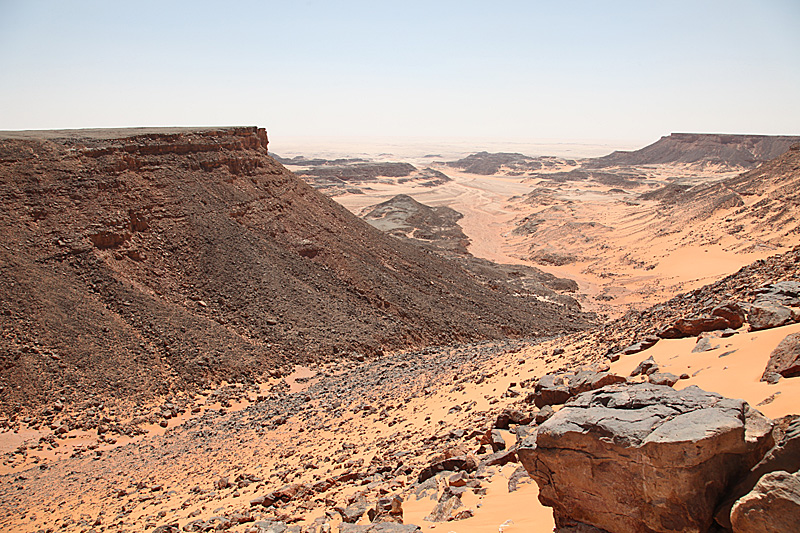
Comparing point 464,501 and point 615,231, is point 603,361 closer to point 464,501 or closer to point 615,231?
point 464,501

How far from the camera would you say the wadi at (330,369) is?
4941 mm

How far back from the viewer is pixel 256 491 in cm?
959

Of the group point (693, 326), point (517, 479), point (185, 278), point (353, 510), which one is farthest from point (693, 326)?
point (185, 278)

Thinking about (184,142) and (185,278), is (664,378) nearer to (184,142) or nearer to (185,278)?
(185,278)

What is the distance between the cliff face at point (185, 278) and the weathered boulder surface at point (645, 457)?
13.4 metres

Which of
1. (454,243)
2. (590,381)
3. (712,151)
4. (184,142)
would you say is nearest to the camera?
(590,381)

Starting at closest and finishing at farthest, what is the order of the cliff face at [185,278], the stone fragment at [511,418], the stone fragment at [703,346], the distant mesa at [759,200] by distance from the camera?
the stone fragment at [703,346]
the stone fragment at [511,418]
the cliff face at [185,278]
the distant mesa at [759,200]

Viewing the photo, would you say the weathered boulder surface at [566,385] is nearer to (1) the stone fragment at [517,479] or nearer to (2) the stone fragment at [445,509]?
(1) the stone fragment at [517,479]

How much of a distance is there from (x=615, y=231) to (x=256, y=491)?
152 feet

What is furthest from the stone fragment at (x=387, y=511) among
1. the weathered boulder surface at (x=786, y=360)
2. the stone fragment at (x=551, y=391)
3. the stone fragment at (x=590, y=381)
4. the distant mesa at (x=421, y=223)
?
the distant mesa at (x=421, y=223)

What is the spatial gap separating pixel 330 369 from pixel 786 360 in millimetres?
13722

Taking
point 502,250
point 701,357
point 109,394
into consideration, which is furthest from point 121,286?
point 502,250

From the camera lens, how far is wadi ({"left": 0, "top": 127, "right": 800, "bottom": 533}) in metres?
4.94

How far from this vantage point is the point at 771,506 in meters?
3.76
